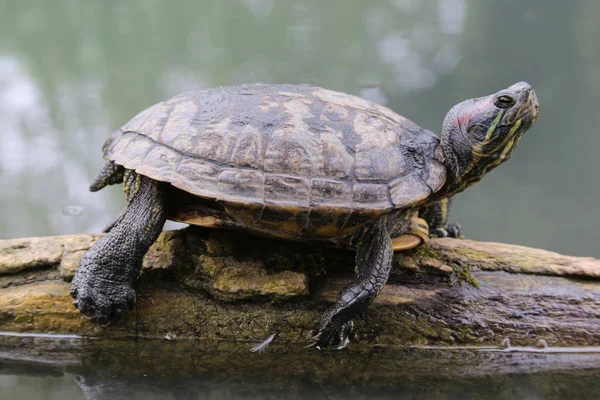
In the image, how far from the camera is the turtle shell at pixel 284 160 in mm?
2105

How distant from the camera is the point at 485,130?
2291 mm

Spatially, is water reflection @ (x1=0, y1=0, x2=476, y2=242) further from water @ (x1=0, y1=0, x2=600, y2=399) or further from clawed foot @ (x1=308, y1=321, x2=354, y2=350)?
clawed foot @ (x1=308, y1=321, x2=354, y2=350)

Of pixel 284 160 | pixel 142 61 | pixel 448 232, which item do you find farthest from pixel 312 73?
pixel 284 160

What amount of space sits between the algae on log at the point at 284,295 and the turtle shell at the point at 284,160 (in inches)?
10.5

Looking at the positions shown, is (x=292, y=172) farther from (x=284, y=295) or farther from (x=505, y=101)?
(x=505, y=101)

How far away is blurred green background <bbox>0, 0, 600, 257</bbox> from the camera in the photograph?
4867 millimetres

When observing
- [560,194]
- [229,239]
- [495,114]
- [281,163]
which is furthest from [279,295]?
[560,194]

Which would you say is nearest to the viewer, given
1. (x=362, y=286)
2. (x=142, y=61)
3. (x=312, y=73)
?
(x=362, y=286)

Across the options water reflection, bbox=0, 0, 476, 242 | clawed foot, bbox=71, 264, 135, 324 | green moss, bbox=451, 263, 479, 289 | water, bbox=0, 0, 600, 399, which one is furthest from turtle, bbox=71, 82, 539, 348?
water reflection, bbox=0, 0, 476, 242

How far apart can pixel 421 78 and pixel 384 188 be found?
13.0ft

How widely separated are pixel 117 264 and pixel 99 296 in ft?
0.56

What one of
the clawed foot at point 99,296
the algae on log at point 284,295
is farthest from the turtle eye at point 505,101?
the clawed foot at point 99,296

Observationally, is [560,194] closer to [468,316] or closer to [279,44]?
[468,316]

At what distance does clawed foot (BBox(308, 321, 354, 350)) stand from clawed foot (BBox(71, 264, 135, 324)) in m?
0.96
